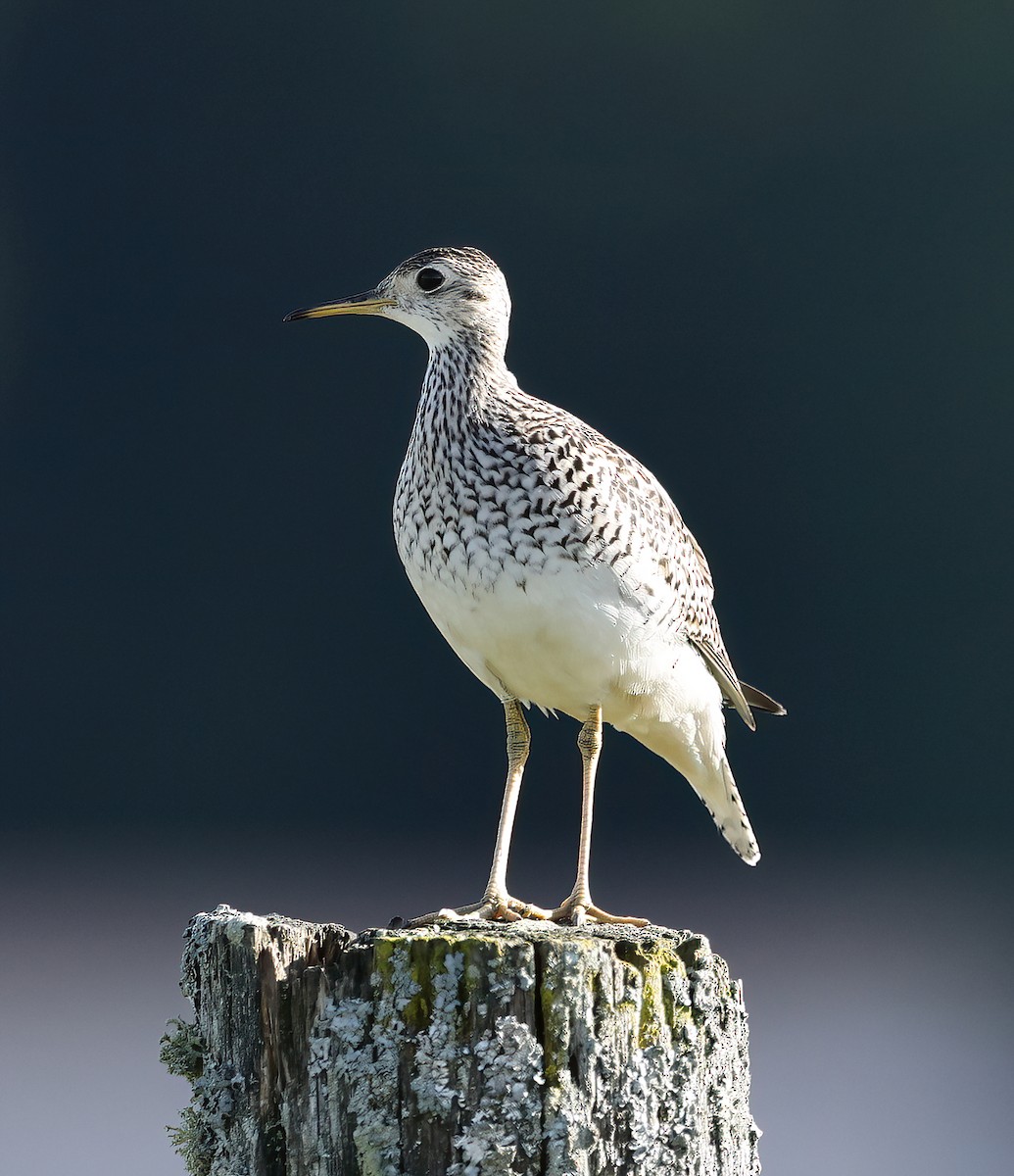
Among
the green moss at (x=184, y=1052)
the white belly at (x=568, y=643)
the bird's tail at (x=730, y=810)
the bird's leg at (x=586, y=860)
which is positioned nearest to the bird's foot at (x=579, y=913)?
the bird's leg at (x=586, y=860)

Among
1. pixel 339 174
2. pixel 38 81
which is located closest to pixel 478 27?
pixel 339 174

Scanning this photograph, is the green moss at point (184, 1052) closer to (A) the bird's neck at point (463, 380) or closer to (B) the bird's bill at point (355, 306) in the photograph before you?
(A) the bird's neck at point (463, 380)

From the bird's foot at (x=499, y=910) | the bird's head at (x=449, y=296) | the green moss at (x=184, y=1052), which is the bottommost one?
the green moss at (x=184, y=1052)

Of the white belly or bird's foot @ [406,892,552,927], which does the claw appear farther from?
the white belly

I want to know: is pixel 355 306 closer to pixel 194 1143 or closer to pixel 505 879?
pixel 505 879

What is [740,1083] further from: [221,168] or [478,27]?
[478,27]

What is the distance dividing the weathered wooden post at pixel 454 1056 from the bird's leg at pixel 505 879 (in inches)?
25.1

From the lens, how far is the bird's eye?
5.11 metres

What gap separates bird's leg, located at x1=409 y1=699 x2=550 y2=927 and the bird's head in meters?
1.03

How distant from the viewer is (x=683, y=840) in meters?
12.6

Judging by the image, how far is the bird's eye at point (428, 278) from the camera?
5105 mm

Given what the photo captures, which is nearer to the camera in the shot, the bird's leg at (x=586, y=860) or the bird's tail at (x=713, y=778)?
the bird's leg at (x=586, y=860)

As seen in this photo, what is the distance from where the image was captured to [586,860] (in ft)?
16.0

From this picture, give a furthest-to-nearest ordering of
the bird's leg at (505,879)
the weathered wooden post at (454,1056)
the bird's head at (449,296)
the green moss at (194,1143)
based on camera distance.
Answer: the bird's head at (449,296) → the bird's leg at (505,879) → the green moss at (194,1143) → the weathered wooden post at (454,1056)
